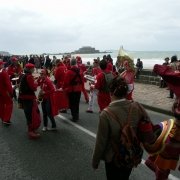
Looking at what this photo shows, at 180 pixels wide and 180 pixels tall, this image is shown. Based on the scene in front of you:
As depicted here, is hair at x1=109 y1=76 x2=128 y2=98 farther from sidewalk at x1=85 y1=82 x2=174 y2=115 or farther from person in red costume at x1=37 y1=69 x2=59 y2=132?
sidewalk at x1=85 y1=82 x2=174 y2=115

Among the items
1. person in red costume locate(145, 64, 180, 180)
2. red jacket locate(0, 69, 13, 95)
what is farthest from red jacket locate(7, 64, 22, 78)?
person in red costume locate(145, 64, 180, 180)

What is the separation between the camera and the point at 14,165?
173 inches

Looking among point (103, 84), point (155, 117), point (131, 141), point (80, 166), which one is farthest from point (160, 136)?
point (155, 117)

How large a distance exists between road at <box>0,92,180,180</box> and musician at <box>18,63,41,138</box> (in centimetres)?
36

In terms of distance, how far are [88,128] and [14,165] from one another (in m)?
2.46

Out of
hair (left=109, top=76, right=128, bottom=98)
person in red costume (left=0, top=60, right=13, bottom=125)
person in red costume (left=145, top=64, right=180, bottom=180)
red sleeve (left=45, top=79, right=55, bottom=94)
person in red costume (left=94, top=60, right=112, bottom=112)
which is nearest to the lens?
hair (left=109, top=76, right=128, bottom=98)

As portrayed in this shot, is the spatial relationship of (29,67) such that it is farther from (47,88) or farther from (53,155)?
(53,155)

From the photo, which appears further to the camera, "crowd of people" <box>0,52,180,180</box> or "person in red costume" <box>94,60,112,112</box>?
"person in red costume" <box>94,60,112,112</box>

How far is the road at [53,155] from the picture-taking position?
4027 millimetres

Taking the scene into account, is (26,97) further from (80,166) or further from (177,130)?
(177,130)

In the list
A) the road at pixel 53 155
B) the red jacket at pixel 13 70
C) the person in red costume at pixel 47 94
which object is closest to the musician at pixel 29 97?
the person in red costume at pixel 47 94

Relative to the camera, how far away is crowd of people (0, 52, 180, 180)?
259 cm

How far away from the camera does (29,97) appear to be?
5602mm

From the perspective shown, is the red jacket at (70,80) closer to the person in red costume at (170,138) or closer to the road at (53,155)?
the road at (53,155)
